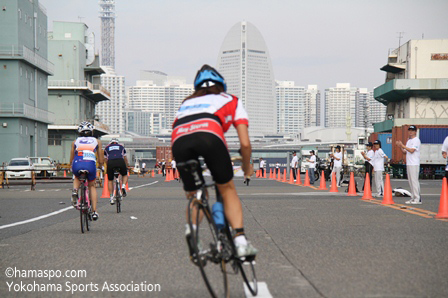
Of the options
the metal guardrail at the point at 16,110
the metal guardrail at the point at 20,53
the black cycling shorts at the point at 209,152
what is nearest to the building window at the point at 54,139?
the metal guardrail at the point at 20,53

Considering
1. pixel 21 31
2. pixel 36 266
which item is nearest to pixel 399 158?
pixel 21 31

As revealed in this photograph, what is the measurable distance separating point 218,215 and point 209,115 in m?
0.79

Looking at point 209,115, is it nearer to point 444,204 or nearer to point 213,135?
point 213,135

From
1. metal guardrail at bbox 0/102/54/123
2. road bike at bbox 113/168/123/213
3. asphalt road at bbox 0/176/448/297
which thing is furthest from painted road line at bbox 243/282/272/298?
metal guardrail at bbox 0/102/54/123

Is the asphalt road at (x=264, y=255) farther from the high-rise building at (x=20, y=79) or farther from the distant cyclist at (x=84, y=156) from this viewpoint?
the high-rise building at (x=20, y=79)

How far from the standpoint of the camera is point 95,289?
616 centimetres

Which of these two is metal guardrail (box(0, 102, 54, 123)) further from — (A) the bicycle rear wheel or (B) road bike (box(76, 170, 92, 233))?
(A) the bicycle rear wheel

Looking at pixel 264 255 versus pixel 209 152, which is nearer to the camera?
pixel 209 152

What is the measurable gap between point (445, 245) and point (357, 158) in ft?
272

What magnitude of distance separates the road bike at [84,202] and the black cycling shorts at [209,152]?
6061 mm

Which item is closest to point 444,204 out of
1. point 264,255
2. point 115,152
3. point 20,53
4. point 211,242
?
point 264,255

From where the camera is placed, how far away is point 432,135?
5238cm

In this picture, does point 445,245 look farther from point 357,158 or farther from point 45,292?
point 357,158

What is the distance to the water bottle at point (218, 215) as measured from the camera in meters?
5.27
